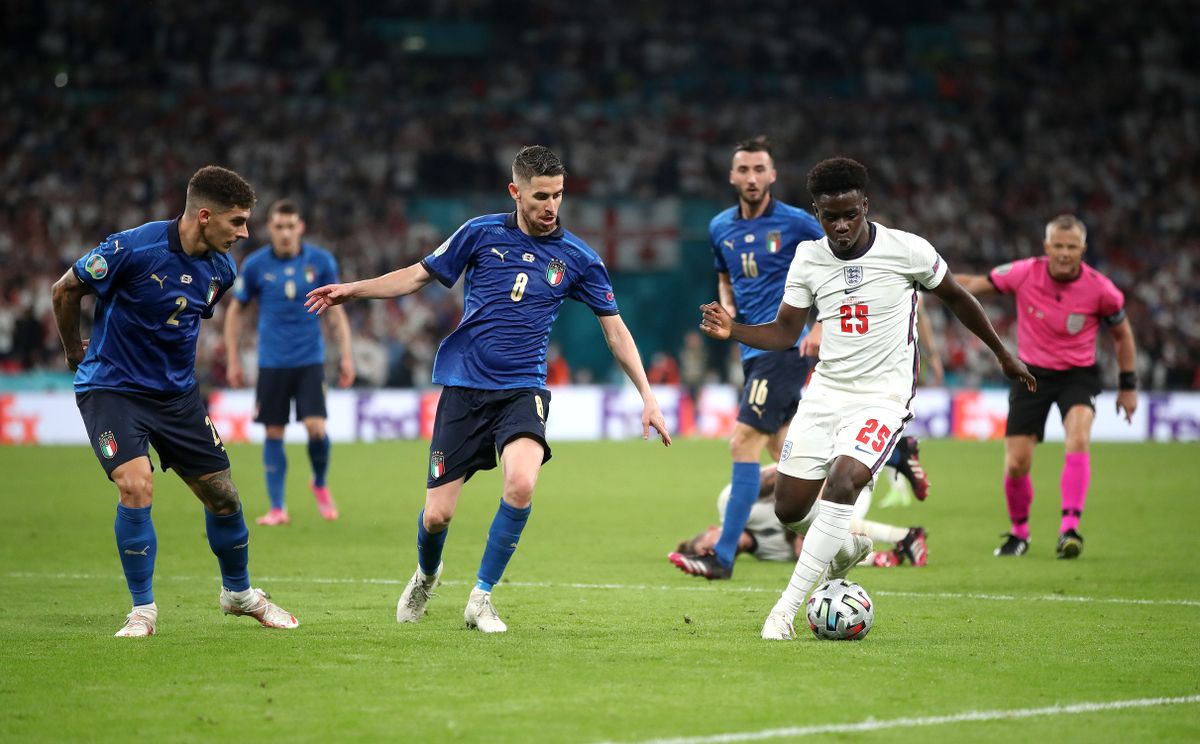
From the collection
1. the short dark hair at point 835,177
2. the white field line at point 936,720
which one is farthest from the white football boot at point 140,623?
the short dark hair at point 835,177

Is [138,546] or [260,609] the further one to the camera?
[260,609]

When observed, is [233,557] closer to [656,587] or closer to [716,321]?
[716,321]

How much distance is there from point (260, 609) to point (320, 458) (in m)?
6.42

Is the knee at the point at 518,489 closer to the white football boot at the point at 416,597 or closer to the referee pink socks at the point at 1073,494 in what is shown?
the white football boot at the point at 416,597

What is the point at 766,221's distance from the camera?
34.8ft

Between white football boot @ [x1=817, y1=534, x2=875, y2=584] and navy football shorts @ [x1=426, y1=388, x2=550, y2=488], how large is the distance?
A: 5.13ft

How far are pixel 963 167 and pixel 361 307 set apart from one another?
49.0 feet

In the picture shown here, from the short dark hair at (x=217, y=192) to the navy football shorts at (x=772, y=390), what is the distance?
3.98 meters

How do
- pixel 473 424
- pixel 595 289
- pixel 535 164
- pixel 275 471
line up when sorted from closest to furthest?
1. pixel 535 164
2. pixel 473 424
3. pixel 595 289
4. pixel 275 471

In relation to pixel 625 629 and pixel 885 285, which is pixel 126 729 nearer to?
pixel 625 629

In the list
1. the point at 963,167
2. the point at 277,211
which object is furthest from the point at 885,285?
the point at 963,167

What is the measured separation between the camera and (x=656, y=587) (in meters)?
9.60

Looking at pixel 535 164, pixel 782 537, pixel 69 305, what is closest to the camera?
pixel 69 305

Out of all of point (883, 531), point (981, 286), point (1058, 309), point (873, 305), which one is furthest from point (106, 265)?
point (1058, 309)
